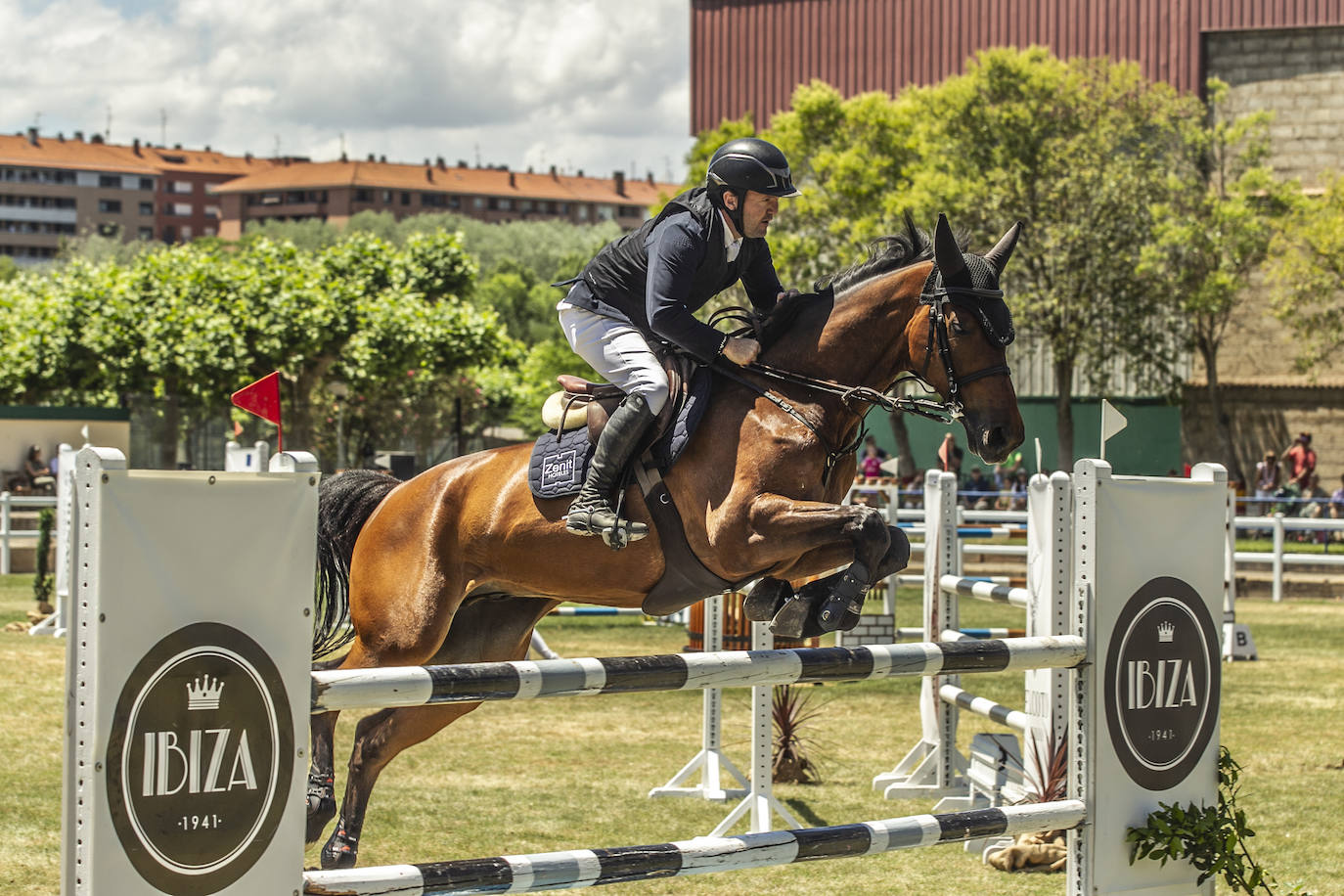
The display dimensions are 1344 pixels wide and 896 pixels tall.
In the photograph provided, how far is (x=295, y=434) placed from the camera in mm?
25375

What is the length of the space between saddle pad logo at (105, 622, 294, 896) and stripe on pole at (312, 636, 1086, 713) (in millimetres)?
132

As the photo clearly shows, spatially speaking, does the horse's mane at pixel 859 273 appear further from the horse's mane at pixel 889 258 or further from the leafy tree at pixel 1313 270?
the leafy tree at pixel 1313 270

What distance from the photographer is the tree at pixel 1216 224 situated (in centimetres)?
2625

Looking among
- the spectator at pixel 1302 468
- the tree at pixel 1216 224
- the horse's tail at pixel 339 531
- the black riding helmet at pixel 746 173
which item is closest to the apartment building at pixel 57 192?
the tree at pixel 1216 224

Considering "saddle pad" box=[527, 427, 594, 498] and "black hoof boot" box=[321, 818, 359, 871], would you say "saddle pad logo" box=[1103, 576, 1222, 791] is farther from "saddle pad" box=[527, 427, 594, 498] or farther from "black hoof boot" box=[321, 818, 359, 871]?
"black hoof boot" box=[321, 818, 359, 871]

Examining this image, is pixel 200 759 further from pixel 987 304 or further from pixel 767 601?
pixel 987 304

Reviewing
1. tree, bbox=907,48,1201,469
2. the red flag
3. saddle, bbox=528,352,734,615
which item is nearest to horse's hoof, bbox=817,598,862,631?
saddle, bbox=528,352,734,615

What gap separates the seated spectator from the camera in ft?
59.1

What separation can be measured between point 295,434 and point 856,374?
22.2 meters

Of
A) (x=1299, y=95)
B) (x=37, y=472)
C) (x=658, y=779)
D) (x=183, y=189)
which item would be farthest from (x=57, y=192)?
(x=658, y=779)

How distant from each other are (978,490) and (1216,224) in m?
7.30

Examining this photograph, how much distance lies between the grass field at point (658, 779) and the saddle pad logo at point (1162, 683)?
1.18 m

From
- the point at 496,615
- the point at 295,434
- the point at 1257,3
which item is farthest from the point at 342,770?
the point at 1257,3

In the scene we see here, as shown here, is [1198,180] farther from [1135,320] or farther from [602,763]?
[602,763]
